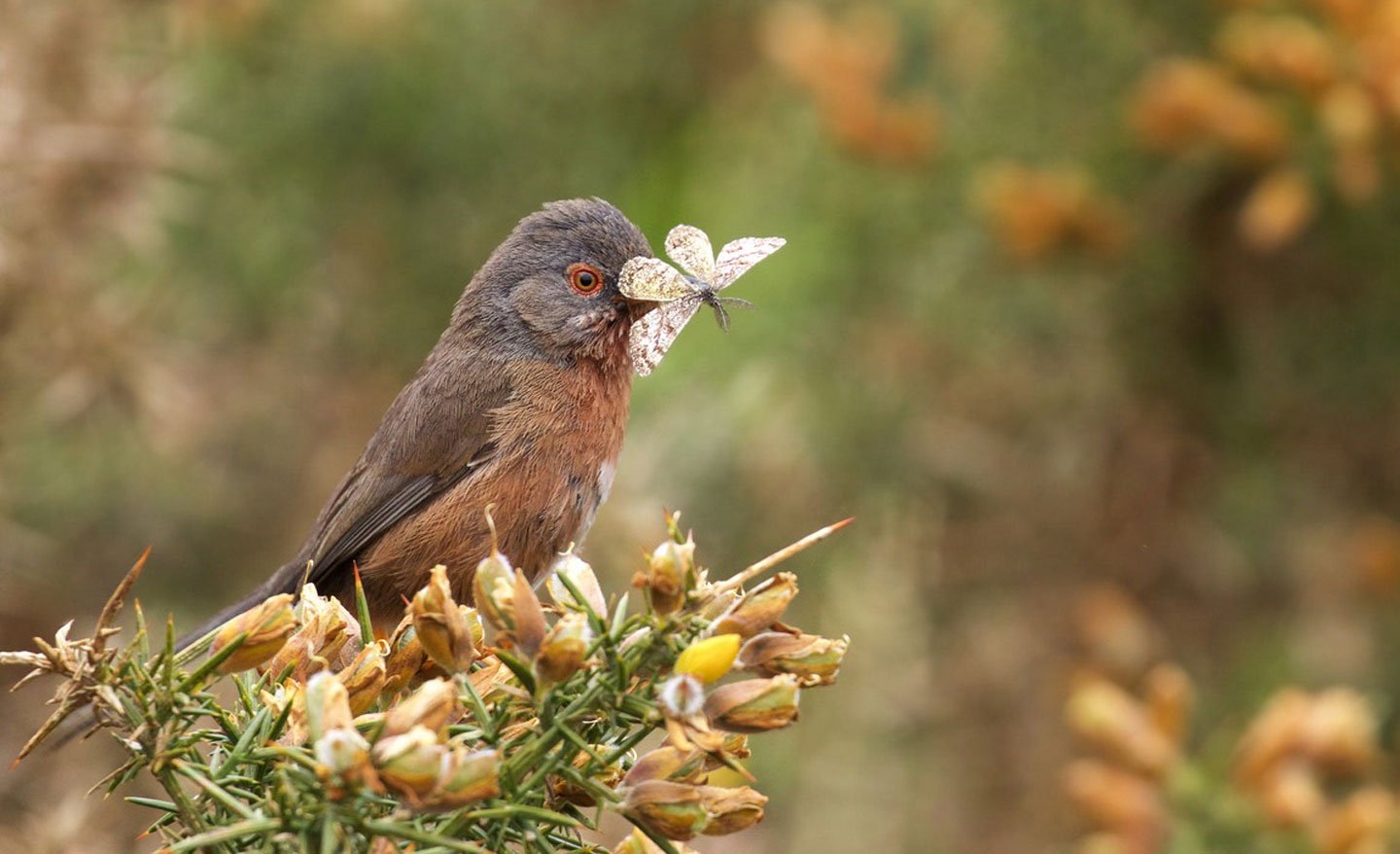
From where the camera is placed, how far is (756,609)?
1.71 meters

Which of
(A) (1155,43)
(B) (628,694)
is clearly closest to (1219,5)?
(A) (1155,43)

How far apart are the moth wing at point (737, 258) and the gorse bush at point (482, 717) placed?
1.20 m

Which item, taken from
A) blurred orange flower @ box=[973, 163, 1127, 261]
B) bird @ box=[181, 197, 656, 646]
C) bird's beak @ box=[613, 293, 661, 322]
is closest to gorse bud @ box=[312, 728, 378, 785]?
bird @ box=[181, 197, 656, 646]

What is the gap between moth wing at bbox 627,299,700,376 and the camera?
11.3 feet

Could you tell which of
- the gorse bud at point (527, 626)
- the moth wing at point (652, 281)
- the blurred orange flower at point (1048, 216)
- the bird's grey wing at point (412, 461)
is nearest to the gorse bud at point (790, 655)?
the gorse bud at point (527, 626)

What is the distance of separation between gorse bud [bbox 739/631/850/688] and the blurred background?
2.66 meters

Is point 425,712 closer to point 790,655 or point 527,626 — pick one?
point 527,626

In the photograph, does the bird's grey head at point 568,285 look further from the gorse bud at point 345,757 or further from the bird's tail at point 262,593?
the gorse bud at point 345,757

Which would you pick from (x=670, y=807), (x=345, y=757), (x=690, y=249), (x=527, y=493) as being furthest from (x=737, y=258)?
(x=345, y=757)

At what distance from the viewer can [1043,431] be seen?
16.9 feet

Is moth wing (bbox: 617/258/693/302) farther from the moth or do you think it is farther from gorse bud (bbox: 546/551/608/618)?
gorse bud (bbox: 546/551/608/618)

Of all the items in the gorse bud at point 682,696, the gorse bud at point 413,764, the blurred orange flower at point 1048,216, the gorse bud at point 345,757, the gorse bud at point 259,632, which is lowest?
the gorse bud at point 345,757

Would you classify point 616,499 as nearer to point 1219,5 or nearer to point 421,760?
point 1219,5

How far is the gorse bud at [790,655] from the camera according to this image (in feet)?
5.74
